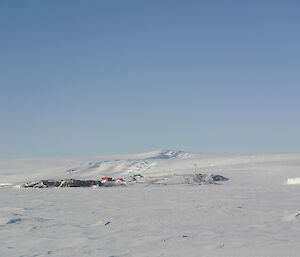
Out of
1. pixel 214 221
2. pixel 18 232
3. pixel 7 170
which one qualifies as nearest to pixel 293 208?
pixel 214 221

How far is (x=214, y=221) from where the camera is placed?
44.0 feet

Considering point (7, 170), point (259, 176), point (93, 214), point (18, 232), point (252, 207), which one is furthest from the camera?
point (7, 170)

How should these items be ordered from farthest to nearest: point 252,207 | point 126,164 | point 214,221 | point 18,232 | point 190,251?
point 126,164
point 252,207
point 214,221
point 18,232
point 190,251

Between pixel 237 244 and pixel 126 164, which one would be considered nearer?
pixel 237 244

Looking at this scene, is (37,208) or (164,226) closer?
(164,226)

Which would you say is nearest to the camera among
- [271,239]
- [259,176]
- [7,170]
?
[271,239]

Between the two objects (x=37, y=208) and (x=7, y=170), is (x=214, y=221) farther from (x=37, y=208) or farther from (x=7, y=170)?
(x=7, y=170)

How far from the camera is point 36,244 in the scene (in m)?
10.5

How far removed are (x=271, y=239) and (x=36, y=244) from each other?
5.62 meters

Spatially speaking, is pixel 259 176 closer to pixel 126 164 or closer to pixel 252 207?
pixel 252 207

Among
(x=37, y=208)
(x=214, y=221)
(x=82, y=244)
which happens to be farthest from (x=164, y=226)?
(x=37, y=208)

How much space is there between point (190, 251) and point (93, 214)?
23.9 feet

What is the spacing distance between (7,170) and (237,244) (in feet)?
316

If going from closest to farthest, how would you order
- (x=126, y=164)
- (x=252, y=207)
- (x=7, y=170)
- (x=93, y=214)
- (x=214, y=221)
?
(x=214, y=221) → (x=93, y=214) → (x=252, y=207) → (x=126, y=164) → (x=7, y=170)
